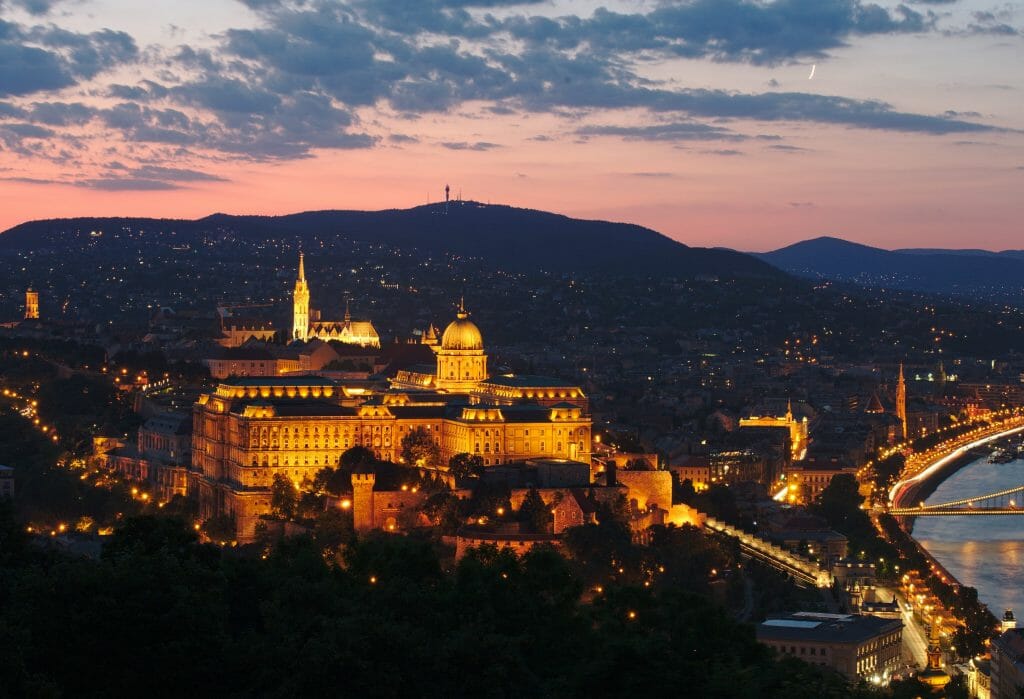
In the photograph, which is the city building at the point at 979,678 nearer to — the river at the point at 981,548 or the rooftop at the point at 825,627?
the rooftop at the point at 825,627

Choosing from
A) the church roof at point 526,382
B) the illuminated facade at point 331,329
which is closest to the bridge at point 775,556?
the church roof at point 526,382

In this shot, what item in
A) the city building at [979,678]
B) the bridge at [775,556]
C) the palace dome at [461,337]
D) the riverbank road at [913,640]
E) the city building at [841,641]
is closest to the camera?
the city building at [841,641]

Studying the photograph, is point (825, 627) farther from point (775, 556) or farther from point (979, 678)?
point (775, 556)

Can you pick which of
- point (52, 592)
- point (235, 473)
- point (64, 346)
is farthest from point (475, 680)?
point (64, 346)

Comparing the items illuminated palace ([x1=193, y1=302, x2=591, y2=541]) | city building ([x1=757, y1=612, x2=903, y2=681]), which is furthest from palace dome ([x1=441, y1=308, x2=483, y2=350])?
city building ([x1=757, y1=612, x2=903, y2=681])

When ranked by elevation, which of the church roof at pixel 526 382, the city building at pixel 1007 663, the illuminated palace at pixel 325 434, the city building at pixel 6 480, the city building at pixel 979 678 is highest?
Result: the church roof at pixel 526 382

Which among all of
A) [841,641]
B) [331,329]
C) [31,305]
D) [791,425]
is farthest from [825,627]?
[31,305]

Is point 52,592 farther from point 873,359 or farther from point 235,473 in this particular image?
point 873,359
